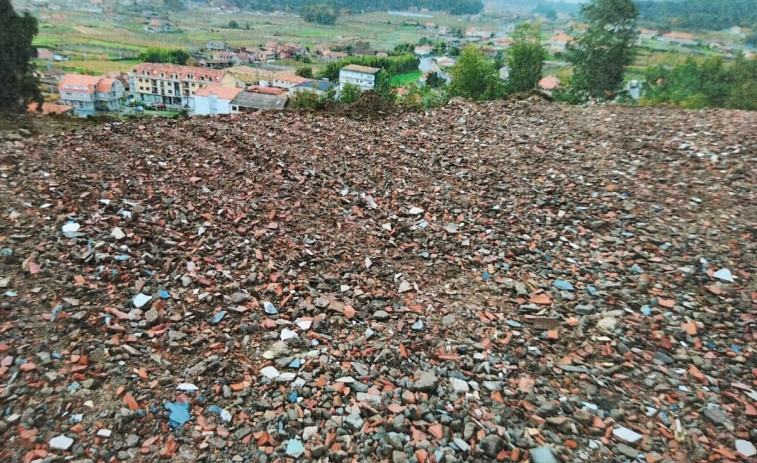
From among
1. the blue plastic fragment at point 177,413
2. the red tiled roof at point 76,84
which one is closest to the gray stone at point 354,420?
the blue plastic fragment at point 177,413

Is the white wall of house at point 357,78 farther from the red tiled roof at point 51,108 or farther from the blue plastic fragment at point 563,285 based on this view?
the blue plastic fragment at point 563,285

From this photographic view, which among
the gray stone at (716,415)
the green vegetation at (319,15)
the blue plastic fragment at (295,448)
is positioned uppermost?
the green vegetation at (319,15)

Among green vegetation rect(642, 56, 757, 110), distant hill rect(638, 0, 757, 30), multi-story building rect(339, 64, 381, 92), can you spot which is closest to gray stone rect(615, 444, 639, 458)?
multi-story building rect(339, 64, 381, 92)

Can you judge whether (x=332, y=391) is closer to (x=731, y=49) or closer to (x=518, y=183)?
(x=518, y=183)

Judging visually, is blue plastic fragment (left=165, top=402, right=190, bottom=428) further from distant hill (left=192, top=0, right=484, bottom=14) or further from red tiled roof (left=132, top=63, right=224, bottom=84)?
distant hill (left=192, top=0, right=484, bottom=14)

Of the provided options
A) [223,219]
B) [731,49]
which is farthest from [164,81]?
[731,49]
